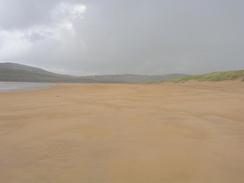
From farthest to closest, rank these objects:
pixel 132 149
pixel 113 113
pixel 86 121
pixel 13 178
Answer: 1. pixel 113 113
2. pixel 86 121
3. pixel 132 149
4. pixel 13 178

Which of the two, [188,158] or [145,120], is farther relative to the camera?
[145,120]

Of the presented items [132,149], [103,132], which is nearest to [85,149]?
[132,149]

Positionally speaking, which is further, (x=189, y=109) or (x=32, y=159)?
(x=189, y=109)

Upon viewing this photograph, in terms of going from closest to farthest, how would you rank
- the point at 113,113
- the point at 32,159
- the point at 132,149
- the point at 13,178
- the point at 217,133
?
the point at 13,178 → the point at 32,159 → the point at 132,149 → the point at 217,133 → the point at 113,113

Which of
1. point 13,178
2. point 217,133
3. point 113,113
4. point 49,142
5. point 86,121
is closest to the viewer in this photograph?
point 13,178

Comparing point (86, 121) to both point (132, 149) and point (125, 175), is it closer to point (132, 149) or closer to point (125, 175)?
point (132, 149)

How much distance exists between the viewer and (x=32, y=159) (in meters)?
4.02

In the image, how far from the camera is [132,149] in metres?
4.38

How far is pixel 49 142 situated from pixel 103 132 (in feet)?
3.32

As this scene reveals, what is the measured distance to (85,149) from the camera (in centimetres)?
441

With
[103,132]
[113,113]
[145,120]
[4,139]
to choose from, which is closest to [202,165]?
[103,132]

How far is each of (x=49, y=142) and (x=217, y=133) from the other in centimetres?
281

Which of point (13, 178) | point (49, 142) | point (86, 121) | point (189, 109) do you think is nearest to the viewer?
point (13, 178)

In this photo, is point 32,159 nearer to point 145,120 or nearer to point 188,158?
point 188,158
